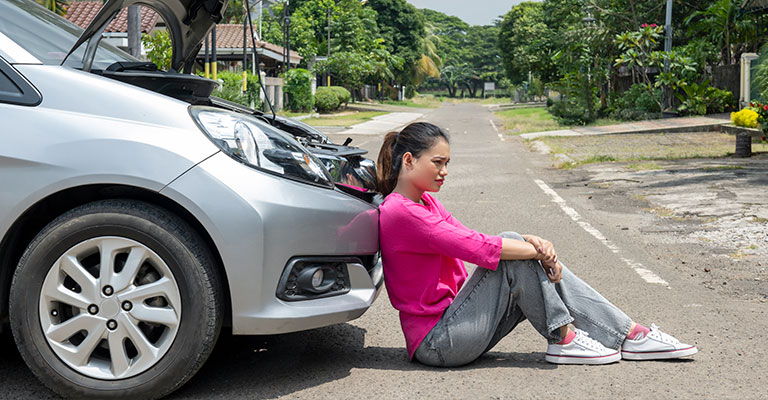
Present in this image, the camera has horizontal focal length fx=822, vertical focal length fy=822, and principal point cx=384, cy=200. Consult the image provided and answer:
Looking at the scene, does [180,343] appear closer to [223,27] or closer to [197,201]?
[197,201]

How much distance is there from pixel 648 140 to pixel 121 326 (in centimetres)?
1910

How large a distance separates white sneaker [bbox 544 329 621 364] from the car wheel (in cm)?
152

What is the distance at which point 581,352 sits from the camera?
3.64 metres

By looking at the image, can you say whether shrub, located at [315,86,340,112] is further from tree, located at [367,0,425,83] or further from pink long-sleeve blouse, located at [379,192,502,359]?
pink long-sleeve blouse, located at [379,192,502,359]

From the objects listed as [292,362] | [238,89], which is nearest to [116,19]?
[238,89]

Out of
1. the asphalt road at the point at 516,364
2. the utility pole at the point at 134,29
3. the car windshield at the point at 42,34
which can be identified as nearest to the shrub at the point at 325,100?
the utility pole at the point at 134,29

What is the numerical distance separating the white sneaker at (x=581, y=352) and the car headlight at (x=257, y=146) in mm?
1275

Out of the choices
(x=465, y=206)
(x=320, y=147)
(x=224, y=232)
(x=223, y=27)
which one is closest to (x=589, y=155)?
(x=465, y=206)

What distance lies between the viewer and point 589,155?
16766 millimetres

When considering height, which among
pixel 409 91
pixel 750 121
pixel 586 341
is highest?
pixel 409 91

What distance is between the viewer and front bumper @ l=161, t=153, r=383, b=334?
10.0ft

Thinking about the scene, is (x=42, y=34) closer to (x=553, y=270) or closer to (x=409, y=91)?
(x=553, y=270)

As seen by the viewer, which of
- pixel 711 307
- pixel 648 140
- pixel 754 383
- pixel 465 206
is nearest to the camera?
pixel 754 383

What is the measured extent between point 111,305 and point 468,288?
148 cm
